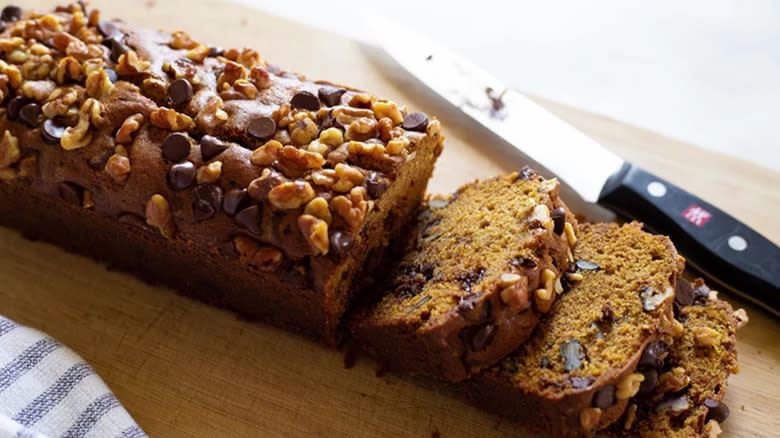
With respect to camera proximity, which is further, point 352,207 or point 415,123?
point 415,123

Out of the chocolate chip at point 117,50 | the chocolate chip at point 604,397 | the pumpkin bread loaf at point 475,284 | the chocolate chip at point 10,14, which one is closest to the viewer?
the chocolate chip at point 604,397

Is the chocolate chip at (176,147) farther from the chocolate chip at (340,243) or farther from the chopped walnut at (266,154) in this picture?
the chocolate chip at (340,243)

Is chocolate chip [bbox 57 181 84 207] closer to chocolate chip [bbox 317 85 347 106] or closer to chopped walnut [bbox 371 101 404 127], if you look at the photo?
chocolate chip [bbox 317 85 347 106]

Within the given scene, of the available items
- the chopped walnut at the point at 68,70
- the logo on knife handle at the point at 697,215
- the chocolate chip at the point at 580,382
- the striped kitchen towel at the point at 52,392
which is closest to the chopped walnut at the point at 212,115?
the chopped walnut at the point at 68,70

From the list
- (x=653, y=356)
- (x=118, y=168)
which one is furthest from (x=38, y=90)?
(x=653, y=356)

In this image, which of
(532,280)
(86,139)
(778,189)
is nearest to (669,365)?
(532,280)

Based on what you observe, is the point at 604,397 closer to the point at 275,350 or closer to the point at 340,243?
the point at 340,243

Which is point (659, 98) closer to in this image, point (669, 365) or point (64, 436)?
point (669, 365)
